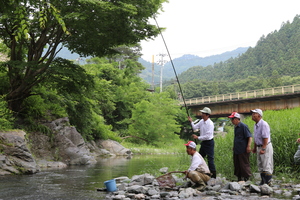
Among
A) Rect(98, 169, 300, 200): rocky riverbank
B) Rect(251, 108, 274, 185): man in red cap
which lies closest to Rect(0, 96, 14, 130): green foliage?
Rect(98, 169, 300, 200): rocky riverbank

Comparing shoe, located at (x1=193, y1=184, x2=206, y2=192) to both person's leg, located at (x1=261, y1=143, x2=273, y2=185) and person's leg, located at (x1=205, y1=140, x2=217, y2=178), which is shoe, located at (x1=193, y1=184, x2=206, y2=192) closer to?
person's leg, located at (x1=205, y1=140, x2=217, y2=178)

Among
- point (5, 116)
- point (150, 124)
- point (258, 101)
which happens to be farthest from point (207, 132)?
point (258, 101)

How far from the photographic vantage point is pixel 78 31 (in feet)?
42.9

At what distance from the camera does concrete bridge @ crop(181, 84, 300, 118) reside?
104ft

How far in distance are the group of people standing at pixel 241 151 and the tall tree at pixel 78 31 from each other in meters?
5.41

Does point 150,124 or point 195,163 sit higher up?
point 195,163

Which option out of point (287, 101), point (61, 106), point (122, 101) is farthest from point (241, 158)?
point (122, 101)

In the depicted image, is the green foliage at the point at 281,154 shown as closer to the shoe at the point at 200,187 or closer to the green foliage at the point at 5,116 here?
the shoe at the point at 200,187

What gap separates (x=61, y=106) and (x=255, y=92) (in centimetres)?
2366

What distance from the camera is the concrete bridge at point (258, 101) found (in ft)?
104

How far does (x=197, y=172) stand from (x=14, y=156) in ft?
22.8

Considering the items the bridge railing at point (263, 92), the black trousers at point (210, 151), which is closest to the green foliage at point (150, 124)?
the bridge railing at point (263, 92)

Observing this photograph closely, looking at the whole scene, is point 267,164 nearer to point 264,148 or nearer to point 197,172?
point 264,148

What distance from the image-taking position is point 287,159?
8.70 meters
